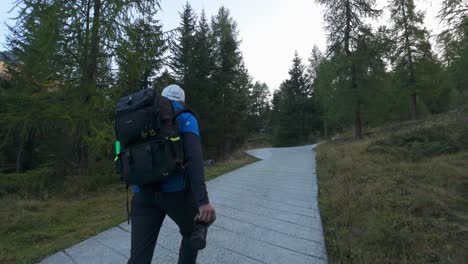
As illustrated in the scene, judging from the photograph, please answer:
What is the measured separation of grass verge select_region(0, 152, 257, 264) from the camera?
11.7 feet

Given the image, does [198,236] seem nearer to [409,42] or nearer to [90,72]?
[90,72]

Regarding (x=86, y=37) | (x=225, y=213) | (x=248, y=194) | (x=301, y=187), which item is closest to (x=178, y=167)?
(x=225, y=213)

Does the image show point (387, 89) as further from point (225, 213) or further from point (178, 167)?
point (178, 167)

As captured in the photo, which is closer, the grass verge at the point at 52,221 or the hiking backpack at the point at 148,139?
the hiking backpack at the point at 148,139

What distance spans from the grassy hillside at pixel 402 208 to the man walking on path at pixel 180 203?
1.91 metres

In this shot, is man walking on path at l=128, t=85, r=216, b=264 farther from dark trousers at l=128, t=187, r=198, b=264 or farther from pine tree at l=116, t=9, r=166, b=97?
pine tree at l=116, t=9, r=166, b=97

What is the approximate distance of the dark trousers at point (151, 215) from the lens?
6.14 ft

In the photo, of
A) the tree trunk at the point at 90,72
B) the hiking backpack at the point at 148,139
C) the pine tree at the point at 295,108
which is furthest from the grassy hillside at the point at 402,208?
the pine tree at the point at 295,108

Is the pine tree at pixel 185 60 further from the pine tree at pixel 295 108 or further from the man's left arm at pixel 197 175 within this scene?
the pine tree at pixel 295 108

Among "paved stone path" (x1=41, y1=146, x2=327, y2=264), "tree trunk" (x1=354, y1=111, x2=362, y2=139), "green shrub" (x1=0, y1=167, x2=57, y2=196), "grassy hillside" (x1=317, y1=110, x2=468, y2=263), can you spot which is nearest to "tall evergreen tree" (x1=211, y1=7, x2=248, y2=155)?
"tree trunk" (x1=354, y1=111, x2=362, y2=139)

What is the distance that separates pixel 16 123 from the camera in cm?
614

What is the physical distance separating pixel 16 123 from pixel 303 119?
31188mm

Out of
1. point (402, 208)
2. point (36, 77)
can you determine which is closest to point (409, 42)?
point (402, 208)

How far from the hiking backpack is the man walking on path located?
0.07 meters
